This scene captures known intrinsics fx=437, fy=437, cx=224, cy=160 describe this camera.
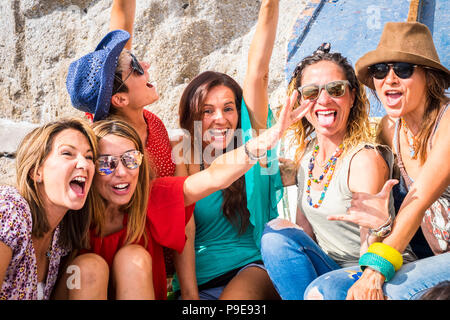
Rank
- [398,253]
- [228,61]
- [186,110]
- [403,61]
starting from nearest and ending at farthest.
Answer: [398,253]
[403,61]
[186,110]
[228,61]

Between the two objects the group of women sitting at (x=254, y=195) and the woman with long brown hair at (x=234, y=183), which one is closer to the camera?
the group of women sitting at (x=254, y=195)

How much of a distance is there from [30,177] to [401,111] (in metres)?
1.66

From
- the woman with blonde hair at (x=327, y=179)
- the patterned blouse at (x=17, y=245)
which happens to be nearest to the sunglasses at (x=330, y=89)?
the woman with blonde hair at (x=327, y=179)

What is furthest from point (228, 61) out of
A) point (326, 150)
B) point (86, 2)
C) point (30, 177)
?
point (30, 177)

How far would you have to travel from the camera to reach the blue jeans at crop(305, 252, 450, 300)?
1.61 meters

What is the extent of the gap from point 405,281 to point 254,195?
3.29 ft

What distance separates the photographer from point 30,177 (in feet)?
6.15

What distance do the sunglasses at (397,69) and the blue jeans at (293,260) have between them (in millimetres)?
829

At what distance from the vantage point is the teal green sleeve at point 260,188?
2459 millimetres

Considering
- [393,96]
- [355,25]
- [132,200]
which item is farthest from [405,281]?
[355,25]

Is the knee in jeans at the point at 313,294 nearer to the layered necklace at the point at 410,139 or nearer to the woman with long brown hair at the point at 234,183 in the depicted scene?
the woman with long brown hair at the point at 234,183

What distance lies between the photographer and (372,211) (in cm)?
175

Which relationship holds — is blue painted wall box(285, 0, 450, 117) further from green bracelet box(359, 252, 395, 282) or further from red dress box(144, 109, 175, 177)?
green bracelet box(359, 252, 395, 282)
